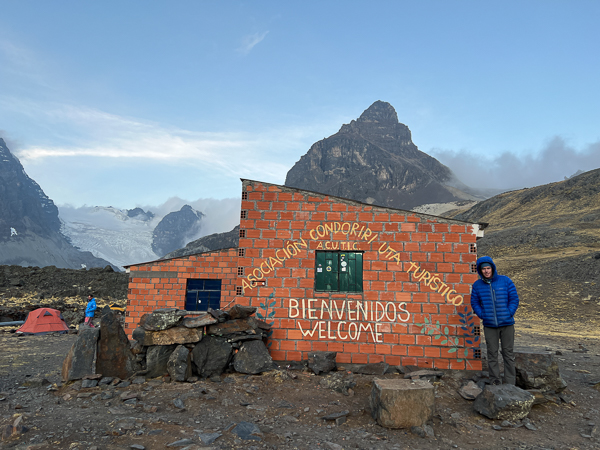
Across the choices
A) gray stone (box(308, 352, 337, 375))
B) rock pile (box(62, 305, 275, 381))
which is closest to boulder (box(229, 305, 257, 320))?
rock pile (box(62, 305, 275, 381))

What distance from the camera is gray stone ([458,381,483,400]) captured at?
6016mm

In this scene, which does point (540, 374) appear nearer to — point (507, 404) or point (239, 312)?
point (507, 404)

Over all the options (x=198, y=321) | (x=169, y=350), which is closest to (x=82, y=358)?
(x=169, y=350)

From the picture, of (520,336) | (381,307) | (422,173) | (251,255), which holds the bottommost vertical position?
(520,336)

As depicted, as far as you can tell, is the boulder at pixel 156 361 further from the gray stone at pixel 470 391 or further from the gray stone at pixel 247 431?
the gray stone at pixel 470 391

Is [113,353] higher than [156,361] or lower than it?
higher

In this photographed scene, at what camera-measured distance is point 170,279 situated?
1330 centimetres

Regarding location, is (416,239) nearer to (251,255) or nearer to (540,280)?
(251,255)

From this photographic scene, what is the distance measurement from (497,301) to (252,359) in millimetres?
4542

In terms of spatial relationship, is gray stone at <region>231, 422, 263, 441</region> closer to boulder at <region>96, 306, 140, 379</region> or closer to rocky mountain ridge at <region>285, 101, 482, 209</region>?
boulder at <region>96, 306, 140, 379</region>

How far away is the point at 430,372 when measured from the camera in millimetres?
7090

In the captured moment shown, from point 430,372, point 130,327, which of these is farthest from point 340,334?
point 130,327

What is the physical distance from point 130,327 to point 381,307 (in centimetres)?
968

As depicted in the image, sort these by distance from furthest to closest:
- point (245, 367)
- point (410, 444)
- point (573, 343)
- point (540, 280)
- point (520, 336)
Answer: point (540, 280) < point (520, 336) < point (573, 343) < point (245, 367) < point (410, 444)
